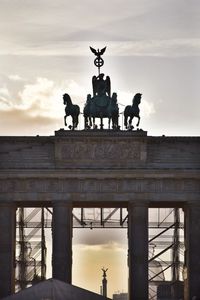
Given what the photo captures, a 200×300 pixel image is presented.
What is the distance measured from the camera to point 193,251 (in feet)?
380

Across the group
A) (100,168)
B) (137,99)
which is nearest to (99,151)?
(100,168)

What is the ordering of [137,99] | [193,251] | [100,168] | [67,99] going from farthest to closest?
[137,99] → [67,99] → [100,168] → [193,251]

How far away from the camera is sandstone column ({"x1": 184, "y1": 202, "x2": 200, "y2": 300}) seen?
11538 centimetres

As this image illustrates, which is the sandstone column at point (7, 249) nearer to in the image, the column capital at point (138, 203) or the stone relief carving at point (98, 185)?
the stone relief carving at point (98, 185)

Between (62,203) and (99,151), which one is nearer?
(99,151)

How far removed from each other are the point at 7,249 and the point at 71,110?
1227cm

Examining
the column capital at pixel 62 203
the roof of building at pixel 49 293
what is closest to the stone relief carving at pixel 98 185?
the column capital at pixel 62 203

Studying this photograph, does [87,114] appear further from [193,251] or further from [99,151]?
[193,251]

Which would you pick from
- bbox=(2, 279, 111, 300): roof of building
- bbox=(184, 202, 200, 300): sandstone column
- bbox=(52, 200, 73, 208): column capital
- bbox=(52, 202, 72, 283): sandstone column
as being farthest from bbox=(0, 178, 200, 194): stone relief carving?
bbox=(2, 279, 111, 300): roof of building

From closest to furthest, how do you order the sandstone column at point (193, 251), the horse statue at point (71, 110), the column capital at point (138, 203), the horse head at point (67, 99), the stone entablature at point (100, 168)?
1. the sandstone column at point (193, 251)
2. the stone entablature at point (100, 168)
3. the column capital at point (138, 203)
4. the horse statue at point (71, 110)
5. the horse head at point (67, 99)

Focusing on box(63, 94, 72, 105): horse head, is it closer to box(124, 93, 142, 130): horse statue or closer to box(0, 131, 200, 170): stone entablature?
box(0, 131, 200, 170): stone entablature

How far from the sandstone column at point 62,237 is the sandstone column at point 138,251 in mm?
4927

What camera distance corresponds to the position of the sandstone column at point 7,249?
11531cm

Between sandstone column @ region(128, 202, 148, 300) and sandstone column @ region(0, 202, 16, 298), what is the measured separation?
9494 mm
